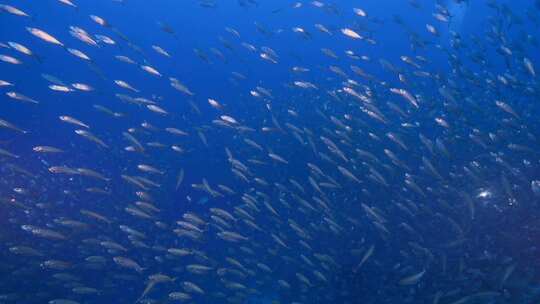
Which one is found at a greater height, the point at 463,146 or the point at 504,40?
the point at 504,40

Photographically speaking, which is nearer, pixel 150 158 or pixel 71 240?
pixel 71 240

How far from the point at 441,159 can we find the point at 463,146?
1.11 meters

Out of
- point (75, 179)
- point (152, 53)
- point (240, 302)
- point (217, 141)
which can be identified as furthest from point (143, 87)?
point (240, 302)

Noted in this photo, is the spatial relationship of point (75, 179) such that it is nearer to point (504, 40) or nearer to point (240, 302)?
point (240, 302)

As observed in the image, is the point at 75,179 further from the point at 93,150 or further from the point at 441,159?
the point at 441,159

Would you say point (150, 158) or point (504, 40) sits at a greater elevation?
point (504, 40)

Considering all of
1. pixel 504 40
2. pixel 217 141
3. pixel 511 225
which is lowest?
pixel 217 141

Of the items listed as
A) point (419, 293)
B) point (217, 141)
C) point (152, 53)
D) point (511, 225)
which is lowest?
point (152, 53)

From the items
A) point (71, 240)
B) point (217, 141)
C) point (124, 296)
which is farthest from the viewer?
point (217, 141)

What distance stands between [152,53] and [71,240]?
22.8m

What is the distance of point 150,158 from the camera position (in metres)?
15.5

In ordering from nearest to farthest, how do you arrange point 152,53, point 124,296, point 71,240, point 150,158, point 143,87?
1. point 71,240
2. point 124,296
3. point 150,158
4. point 143,87
5. point 152,53

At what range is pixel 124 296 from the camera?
12359 millimetres

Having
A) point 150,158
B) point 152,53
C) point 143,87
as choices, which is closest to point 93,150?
point 150,158
